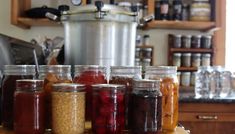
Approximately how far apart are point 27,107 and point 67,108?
85 millimetres

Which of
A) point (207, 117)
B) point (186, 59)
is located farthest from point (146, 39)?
point (207, 117)

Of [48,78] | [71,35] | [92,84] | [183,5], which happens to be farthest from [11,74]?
[183,5]

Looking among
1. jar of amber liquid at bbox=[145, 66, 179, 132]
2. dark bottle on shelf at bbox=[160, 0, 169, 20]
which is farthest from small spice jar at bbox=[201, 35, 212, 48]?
jar of amber liquid at bbox=[145, 66, 179, 132]

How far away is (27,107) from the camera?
0.81 meters

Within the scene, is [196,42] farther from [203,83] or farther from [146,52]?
[203,83]

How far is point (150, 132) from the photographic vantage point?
83 cm

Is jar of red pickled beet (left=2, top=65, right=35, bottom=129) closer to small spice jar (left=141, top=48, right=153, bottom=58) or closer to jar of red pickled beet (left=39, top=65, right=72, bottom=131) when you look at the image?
jar of red pickled beet (left=39, top=65, right=72, bottom=131)

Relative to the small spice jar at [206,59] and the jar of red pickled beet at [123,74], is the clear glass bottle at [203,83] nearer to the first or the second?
the small spice jar at [206,59]

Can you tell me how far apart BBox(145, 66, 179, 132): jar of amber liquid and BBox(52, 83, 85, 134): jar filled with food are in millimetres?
192

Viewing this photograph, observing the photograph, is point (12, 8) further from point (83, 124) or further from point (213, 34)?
point (83, 124)

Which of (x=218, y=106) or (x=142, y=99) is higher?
(x=142, y=99)

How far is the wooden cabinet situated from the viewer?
2033 millimetres

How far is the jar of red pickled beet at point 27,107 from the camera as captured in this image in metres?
0.81

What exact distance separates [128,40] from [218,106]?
87 cm
